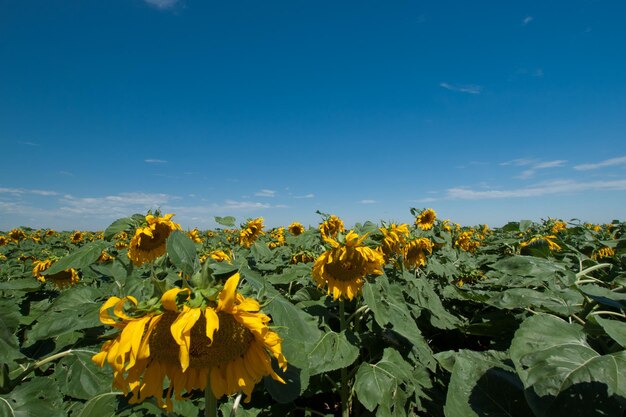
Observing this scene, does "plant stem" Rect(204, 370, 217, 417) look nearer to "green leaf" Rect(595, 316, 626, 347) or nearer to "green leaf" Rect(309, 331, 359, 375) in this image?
"green leaf" Rect(309, 331, 359, 375)

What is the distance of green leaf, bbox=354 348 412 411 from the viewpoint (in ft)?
8.49

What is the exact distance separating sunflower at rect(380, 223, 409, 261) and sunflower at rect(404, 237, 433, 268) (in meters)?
0.26

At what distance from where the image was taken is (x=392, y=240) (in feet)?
13.7

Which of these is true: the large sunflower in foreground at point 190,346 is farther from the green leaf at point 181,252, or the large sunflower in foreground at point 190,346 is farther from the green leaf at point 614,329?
the green leaf at point 614,329

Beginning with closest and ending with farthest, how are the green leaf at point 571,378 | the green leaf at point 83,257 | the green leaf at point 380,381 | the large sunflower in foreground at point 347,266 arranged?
the green leaf at point 571,378 < the green leaf at point 83,257 < the green leaf at point 380,381 < the large sunflower in foreground at point 347,266

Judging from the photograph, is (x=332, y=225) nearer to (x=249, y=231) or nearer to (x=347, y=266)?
(x=249, y=231)

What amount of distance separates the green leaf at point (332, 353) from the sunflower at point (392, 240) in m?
1.50

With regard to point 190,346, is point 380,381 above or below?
below

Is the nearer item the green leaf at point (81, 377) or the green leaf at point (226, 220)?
the green leaf at point (81, 377)

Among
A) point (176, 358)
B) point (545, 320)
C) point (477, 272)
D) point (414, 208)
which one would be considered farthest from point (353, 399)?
point (414, 208)

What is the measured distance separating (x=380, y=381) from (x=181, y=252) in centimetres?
201

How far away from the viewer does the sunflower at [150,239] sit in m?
3.92

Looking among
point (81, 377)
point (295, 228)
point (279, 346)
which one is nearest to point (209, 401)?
point (279, 346)

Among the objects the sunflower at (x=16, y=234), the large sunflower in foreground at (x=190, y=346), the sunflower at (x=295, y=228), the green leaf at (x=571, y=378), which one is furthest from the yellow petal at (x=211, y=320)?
the sunflower at (x=16, y=234)
